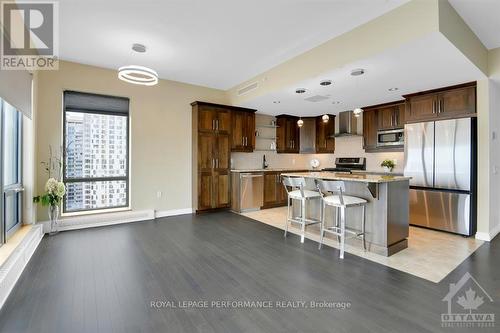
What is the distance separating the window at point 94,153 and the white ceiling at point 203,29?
0.79m

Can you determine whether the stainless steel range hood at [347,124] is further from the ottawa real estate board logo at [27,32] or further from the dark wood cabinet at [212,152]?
the ottawa real estate board logo at [27,32]

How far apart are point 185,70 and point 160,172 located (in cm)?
227

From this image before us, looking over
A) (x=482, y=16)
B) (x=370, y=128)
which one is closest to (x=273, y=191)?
(x=370, y=128)

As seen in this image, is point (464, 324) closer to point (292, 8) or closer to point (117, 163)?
point (292, 8)

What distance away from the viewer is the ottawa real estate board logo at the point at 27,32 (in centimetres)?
247

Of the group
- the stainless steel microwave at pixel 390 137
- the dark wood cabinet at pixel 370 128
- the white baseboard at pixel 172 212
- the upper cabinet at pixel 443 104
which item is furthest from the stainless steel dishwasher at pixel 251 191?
the upper cabinet at pixel 443 104

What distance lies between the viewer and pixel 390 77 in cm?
379

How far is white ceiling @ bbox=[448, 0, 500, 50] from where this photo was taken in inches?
110

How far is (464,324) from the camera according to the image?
74.3 inches

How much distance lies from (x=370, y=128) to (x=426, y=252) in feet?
11.4

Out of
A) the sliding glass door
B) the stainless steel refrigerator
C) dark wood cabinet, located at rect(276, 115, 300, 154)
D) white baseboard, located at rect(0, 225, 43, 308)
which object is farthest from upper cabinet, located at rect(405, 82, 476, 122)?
the sliding glass door

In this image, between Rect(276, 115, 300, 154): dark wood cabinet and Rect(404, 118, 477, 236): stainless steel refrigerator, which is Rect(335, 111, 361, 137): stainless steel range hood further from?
Rect(404, 118, 477, 236): stainless steel refrigerator

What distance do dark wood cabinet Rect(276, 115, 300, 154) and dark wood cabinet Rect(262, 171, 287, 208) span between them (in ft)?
3.39

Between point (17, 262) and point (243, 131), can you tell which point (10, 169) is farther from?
point (243, 131)
